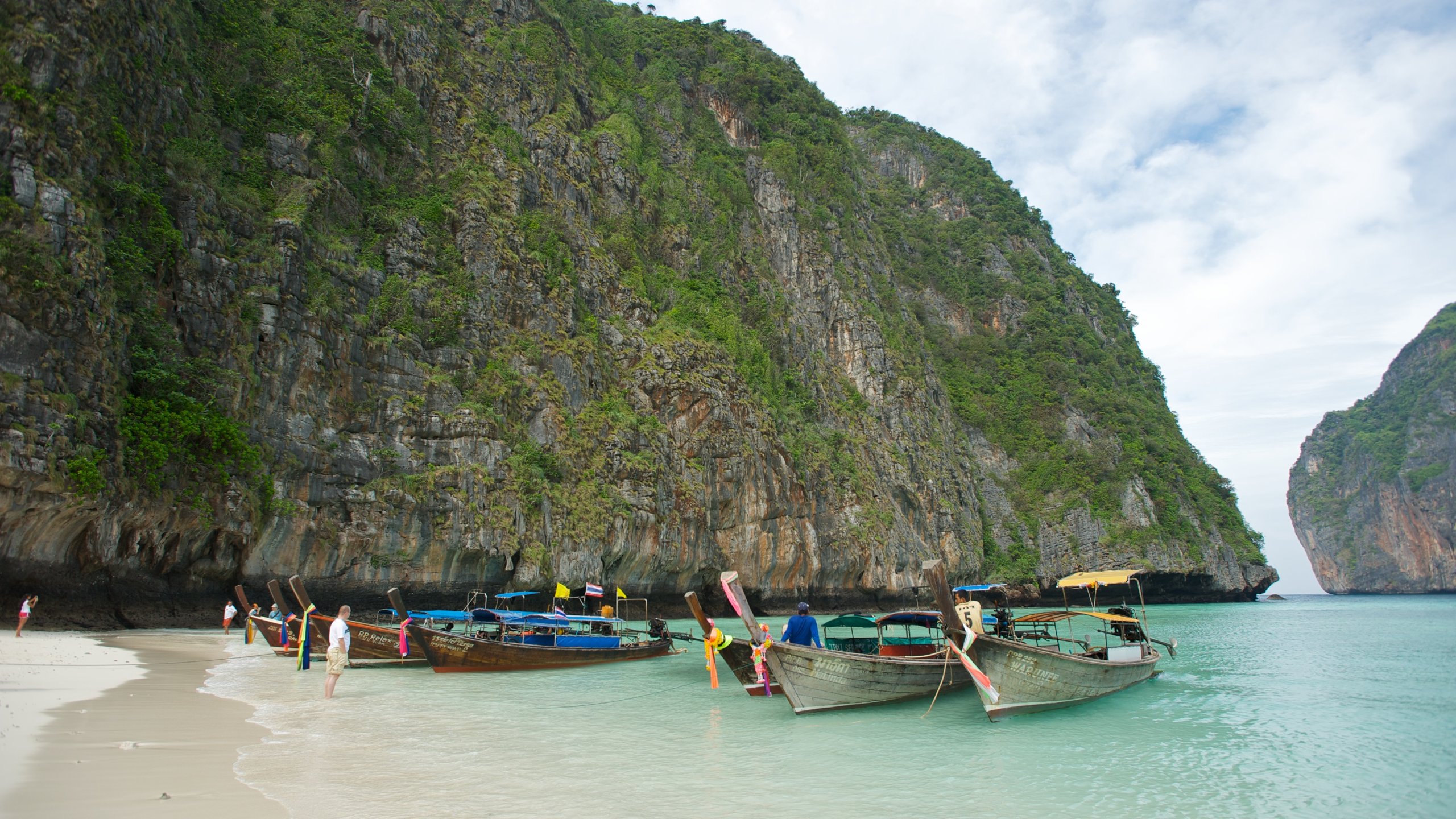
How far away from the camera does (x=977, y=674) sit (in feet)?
38.8

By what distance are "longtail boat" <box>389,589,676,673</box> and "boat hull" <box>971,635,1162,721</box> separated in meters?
Result: 11.3

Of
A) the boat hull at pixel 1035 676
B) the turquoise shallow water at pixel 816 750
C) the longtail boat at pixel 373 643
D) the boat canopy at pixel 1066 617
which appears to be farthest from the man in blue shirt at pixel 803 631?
the longtail boat at pixel 373 643

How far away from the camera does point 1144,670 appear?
17000 millimetres

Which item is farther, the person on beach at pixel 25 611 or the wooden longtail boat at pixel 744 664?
the person on beach at pixel 25 611

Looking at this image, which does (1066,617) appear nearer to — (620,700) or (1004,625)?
(1004,625)

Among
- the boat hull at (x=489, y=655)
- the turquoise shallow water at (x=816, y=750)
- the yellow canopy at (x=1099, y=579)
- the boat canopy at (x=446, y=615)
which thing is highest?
the yellow canopy at (x=1099, y=579)

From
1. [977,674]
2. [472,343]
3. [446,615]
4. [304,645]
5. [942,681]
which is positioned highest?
[472,343]

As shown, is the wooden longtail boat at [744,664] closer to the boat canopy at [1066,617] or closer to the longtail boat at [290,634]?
the boat canopy at [1066,617]

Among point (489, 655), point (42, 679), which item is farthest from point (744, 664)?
point (42, 679)

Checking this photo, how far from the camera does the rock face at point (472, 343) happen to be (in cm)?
2108

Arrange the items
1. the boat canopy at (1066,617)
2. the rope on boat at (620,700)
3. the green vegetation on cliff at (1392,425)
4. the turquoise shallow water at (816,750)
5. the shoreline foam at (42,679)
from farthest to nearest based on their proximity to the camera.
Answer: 1. the green vegetation on cliff at (1392,425)
2. the boat canopy at (1066,617)
3. the rope on boat at (620,700)
4. the turquoise shallow water at (816,750)
5. the shoreline foam at (42,679)

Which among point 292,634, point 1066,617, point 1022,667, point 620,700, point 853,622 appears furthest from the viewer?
point 292,634

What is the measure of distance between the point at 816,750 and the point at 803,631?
332 centimetres

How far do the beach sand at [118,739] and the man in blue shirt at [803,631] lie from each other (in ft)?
26.6
